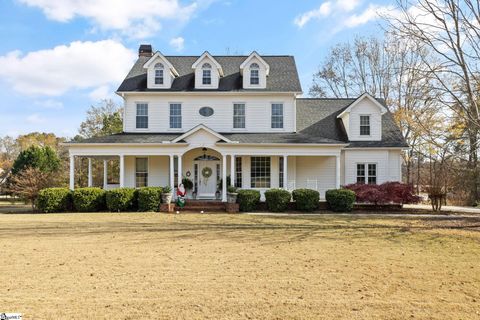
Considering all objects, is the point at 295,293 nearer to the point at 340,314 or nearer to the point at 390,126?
the point at 340,314

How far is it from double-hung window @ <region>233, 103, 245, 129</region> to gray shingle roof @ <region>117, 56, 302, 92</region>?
1074mm

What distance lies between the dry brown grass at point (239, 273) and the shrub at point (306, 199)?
21.6 feet

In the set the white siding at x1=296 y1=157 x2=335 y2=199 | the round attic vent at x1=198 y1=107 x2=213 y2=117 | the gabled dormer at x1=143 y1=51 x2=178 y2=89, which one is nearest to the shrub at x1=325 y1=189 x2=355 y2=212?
the white siding at x1=296 y1=157 x2=335 y2=199

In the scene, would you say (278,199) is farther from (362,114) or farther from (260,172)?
(362,114)

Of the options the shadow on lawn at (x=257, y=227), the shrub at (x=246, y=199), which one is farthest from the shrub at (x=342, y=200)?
the shrub at (x=246, y=199)

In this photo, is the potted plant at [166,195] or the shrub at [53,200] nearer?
the shrub at [53,200]

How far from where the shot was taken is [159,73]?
24.4 meters

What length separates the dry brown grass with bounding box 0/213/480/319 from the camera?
17.7 ft

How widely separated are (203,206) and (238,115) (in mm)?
6593

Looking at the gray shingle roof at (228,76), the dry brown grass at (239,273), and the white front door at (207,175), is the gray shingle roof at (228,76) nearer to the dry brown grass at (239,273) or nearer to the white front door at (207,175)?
the white front door at (207,175)

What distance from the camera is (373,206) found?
71.7 feet

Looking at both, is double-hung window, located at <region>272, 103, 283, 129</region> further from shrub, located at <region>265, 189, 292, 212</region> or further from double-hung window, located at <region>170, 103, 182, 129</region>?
double-hung window, located at <region>170, 103, 182, 129</region>

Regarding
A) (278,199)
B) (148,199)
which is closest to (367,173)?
(278,199)

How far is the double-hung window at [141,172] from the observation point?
24.2m
